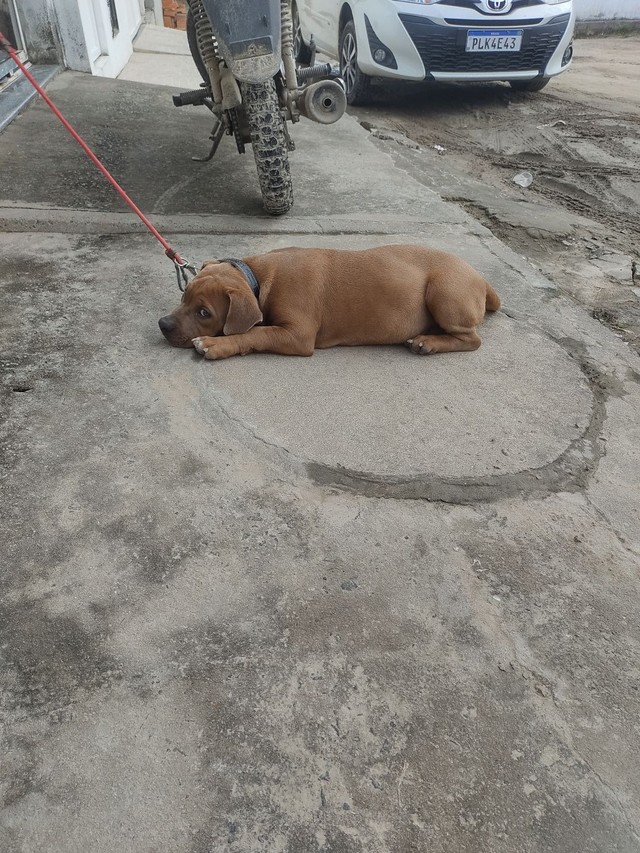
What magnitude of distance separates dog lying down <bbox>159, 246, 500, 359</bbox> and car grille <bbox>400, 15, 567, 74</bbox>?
5062 millimetres

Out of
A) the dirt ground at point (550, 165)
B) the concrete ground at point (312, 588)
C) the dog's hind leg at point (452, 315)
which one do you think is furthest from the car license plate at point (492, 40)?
the dog's hind leg at point (452, 315)

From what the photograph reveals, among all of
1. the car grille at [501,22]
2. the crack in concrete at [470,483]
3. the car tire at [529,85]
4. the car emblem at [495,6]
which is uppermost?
the car emblem at [495,6]

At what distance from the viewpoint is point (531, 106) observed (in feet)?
26.6

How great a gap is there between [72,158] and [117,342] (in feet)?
7.99

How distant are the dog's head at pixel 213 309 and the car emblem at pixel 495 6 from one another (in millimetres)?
5956

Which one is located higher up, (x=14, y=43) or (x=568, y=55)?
(x=14, y=43)

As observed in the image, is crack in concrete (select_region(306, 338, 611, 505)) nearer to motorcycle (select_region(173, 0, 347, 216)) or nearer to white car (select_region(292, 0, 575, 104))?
motorcycle (select_region(173, 0, 347, 216))

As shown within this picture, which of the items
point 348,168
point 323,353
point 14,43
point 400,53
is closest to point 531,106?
point 400,53

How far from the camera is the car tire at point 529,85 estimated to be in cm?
834

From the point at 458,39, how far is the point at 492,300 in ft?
16.9

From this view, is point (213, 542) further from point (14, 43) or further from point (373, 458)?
point (14, 43)

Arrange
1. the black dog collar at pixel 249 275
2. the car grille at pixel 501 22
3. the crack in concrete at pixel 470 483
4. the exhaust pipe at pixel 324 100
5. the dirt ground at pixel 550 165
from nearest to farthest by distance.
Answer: the crack in concrete at pixel 470 483
the black dog collar at pixel 249 275
the exhaust pipe at pixel 324 100
the dirt ground at pixel 550 165
the car grille at pixel 501 22

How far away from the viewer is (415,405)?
270 centimetres

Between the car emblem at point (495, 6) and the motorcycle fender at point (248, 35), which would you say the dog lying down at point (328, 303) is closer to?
the motorcycle fender at point (248, 35)
